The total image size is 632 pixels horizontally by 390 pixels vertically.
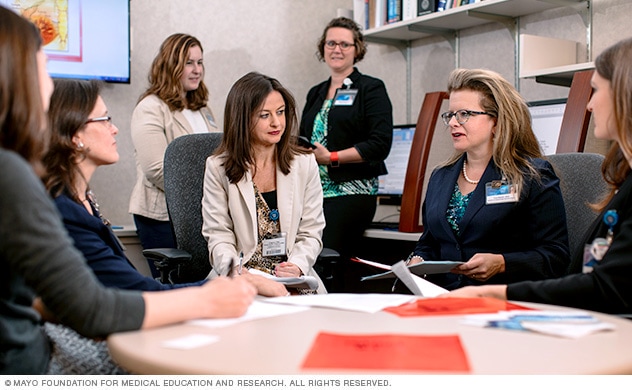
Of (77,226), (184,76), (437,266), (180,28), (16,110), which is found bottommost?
(437,266)

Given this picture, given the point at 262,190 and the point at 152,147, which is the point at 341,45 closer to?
the point at 152,147

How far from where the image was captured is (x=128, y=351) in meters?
1.00

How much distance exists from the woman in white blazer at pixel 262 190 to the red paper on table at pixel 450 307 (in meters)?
1.03

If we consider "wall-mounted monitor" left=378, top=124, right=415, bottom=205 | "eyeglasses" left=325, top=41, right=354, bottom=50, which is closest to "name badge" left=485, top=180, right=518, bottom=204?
"eyeglasses" left=325, top=41, right=354, bottom=50

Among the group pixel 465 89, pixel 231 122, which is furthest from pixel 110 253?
pixel 465 89

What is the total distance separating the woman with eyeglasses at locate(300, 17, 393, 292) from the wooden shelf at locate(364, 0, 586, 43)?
1.56 ft

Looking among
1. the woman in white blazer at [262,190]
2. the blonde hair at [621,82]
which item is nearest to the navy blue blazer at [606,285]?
the blonde hair at [621,82]

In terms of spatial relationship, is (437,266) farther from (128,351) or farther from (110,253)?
(128,351)

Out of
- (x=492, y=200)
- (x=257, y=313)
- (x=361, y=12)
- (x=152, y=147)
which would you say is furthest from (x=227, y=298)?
(x=361, y=12)

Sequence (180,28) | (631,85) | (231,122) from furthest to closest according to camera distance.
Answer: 1. (180,28)
2. (231,122)
3. (631,85)

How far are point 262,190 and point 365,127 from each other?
1.19 meters

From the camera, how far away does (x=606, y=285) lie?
147cm

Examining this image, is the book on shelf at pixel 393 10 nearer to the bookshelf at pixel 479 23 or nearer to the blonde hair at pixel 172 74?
the bookshelf at pixel 479 23

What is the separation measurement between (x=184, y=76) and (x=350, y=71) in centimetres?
88
